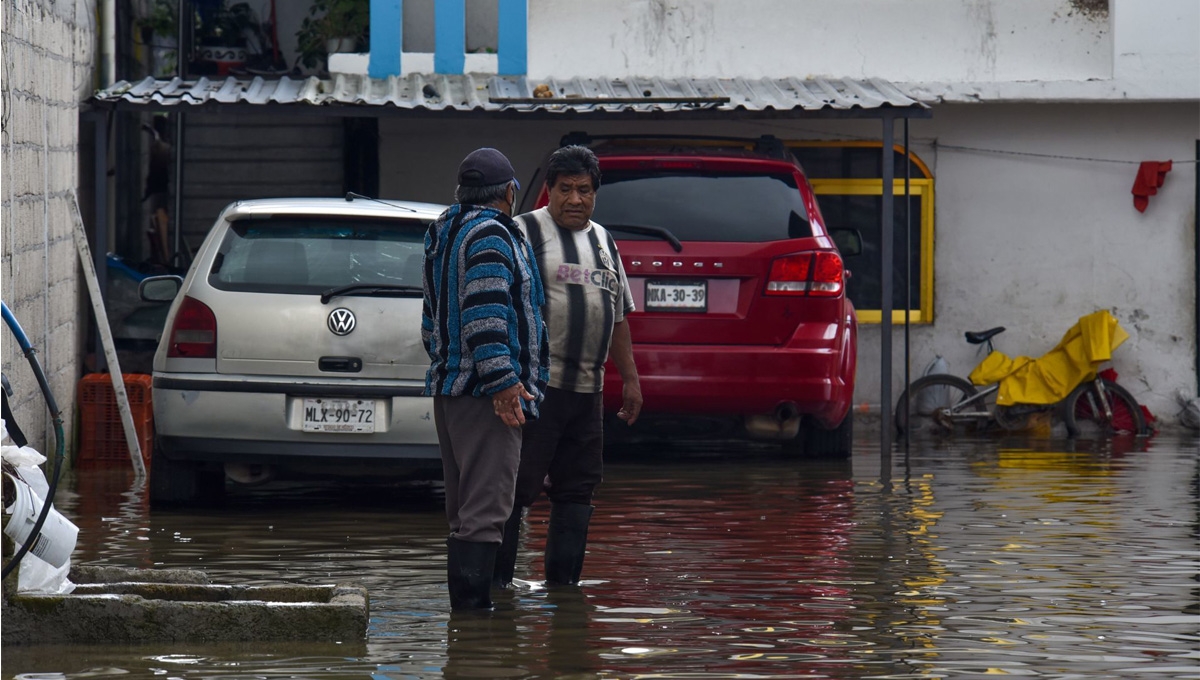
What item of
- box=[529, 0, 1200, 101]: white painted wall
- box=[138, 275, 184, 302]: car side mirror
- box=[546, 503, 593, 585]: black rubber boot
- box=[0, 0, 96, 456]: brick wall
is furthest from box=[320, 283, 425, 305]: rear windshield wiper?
box=[529, 0, 1200, 101]: white painted wall

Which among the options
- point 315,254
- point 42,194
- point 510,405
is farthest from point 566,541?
point 42,194

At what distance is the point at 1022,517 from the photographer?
9336 mm

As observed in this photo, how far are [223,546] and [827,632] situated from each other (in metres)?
3.08

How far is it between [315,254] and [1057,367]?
303 inches

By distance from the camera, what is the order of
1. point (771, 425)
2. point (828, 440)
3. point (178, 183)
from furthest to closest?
1. point (178, 183)
2. point (828, 440)
3. point (771, 425)

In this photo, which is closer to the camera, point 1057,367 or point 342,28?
point 1057,367

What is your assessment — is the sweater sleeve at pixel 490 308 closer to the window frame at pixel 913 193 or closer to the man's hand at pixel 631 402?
the man's hand at pixel 631 402

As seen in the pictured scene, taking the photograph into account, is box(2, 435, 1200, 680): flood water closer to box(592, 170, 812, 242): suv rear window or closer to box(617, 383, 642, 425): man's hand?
box(617, 383, 642, 425): man's hand

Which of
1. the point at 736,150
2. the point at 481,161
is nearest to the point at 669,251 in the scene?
the point at 736,150

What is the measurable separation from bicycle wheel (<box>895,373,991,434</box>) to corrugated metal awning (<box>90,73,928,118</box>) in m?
2.45

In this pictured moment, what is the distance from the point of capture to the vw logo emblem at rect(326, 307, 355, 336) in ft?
28.8

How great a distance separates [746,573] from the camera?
24.5ft

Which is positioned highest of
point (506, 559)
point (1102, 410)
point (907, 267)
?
point (907, 267)

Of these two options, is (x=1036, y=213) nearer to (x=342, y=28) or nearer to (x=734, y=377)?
(x=734, y=377)
